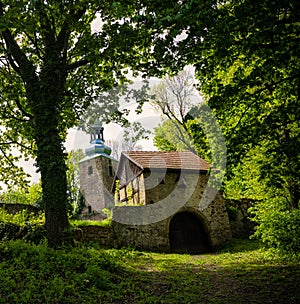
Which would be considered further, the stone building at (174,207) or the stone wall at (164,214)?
the stone building at (174,207)

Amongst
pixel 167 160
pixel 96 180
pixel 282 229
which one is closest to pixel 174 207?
pixel 167 160

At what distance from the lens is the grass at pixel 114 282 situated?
5.88m

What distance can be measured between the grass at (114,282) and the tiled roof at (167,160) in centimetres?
990

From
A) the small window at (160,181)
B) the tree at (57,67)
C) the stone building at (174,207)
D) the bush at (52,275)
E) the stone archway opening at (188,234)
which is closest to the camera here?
the bush at (52,275)

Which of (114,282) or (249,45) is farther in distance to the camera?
(114,282)

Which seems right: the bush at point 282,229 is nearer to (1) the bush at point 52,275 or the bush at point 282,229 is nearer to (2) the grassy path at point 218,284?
(2) the grassy path at point 218,284

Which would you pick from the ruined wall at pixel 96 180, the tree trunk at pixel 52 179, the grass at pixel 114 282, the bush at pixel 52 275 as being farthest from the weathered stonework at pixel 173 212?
the ruined wall at pixel 96 180

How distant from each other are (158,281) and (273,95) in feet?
17.1

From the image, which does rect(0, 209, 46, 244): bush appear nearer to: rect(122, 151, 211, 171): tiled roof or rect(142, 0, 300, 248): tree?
rect(142, 0, 300, 248): tree

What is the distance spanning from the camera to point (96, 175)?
3988cm

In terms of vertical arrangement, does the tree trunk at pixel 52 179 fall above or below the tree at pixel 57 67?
below

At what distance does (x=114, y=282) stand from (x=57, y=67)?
643 cm

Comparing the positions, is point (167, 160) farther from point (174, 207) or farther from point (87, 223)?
point (87, 223)

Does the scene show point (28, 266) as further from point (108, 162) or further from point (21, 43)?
point (108, 162)
